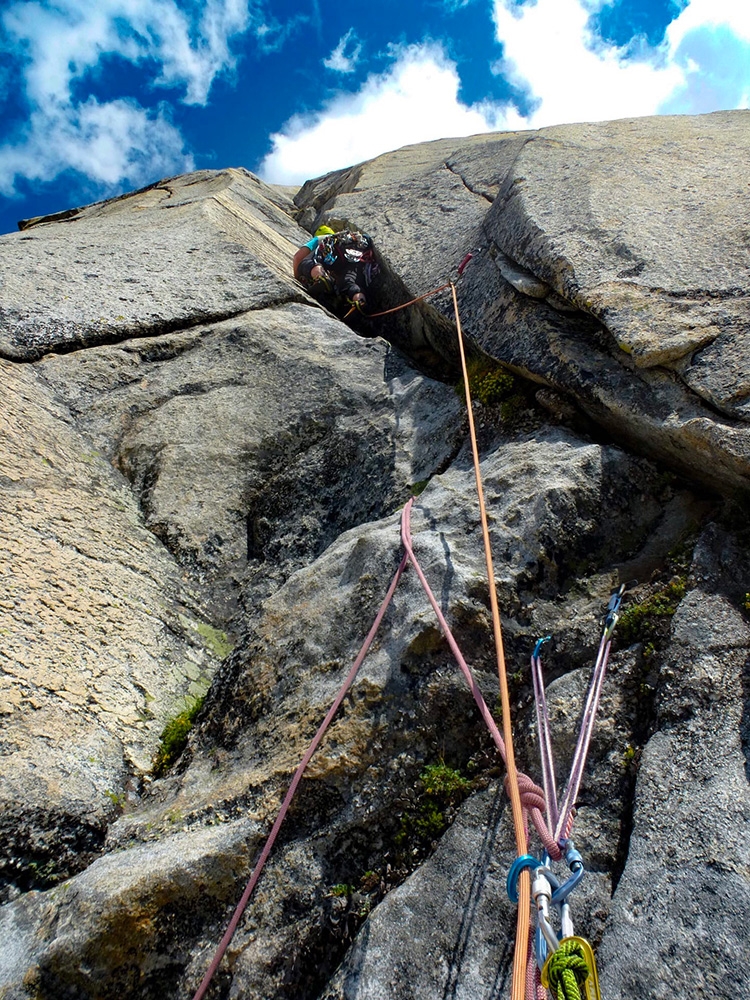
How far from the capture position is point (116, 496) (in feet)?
23.4

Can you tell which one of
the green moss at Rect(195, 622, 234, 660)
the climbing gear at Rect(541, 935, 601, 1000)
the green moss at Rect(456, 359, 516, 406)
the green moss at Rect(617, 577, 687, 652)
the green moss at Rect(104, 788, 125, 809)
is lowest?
the climbing gear at Rect(541, 935, 601, 1000)

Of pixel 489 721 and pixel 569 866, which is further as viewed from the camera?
pixel 489 721

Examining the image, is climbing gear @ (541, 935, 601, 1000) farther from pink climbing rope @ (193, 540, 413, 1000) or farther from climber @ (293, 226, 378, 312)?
climber @ (293, 226, 378, 312)

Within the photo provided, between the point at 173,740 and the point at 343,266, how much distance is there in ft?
25.7

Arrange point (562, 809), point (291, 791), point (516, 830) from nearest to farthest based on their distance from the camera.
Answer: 1. point (516, 830)
2. point (562, 809)
3. point (291, 791)

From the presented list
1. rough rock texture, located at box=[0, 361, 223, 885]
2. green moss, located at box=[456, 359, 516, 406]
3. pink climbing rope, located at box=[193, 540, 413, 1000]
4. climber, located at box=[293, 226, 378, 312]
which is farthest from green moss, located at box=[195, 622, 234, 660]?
climber, located at box=[293, 226, 378, 312]

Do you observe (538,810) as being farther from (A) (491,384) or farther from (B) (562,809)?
(A) (491,384)

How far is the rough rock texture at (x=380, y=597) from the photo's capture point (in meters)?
3.55

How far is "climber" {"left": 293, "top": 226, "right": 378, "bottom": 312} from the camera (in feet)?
34.9

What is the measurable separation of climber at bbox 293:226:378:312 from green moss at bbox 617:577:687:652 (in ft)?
23.9

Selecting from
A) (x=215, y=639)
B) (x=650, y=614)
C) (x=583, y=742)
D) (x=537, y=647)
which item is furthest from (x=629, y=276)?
(x=215, y=639)

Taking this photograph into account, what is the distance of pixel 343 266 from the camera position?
1069cm

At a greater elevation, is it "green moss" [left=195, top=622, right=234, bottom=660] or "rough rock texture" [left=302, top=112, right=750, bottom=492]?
"rough rock texture" [left=302, top=112, right=750, bottom=492]

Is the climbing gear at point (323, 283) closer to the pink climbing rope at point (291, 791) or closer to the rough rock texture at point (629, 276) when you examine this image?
the rough rock texture at point (629, 276)
